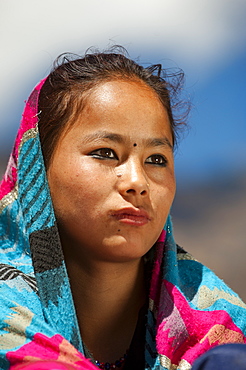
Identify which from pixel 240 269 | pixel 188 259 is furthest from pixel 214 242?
pixel 188 259

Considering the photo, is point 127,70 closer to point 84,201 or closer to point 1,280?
point 84,201

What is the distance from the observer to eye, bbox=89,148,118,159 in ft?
6.43

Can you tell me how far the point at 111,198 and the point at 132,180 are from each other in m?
0.09

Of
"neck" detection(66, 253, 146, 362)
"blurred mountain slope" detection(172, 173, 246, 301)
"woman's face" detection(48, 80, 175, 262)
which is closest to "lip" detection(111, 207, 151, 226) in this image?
"woman's face" detection(48, 80, 175, 262)

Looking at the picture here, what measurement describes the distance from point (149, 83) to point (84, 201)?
1.87 ft

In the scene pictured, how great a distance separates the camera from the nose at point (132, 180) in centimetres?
190

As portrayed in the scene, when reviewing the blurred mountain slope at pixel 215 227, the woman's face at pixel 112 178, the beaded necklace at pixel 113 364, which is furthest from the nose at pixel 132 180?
the blurred mountain slope at pixel 215 227

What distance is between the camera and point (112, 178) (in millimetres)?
1916

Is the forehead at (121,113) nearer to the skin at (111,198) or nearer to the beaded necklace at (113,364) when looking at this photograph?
the skin at (111,198)

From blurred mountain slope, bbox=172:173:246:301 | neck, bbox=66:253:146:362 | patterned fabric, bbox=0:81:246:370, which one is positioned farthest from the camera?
blurred mountain slope, bbox=172:173:246:301

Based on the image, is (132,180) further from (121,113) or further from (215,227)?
(215,227)

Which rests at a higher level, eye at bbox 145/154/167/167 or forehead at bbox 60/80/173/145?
forehead at bbox 60/80/173/145

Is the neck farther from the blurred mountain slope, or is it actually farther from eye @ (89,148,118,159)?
the blurred mountain slope

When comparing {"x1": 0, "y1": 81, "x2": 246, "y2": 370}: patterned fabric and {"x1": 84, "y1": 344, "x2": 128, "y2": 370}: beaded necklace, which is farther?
{"x1": 84, "y1": 344, "x2": 128, "y2": 370}: beaded necklace
